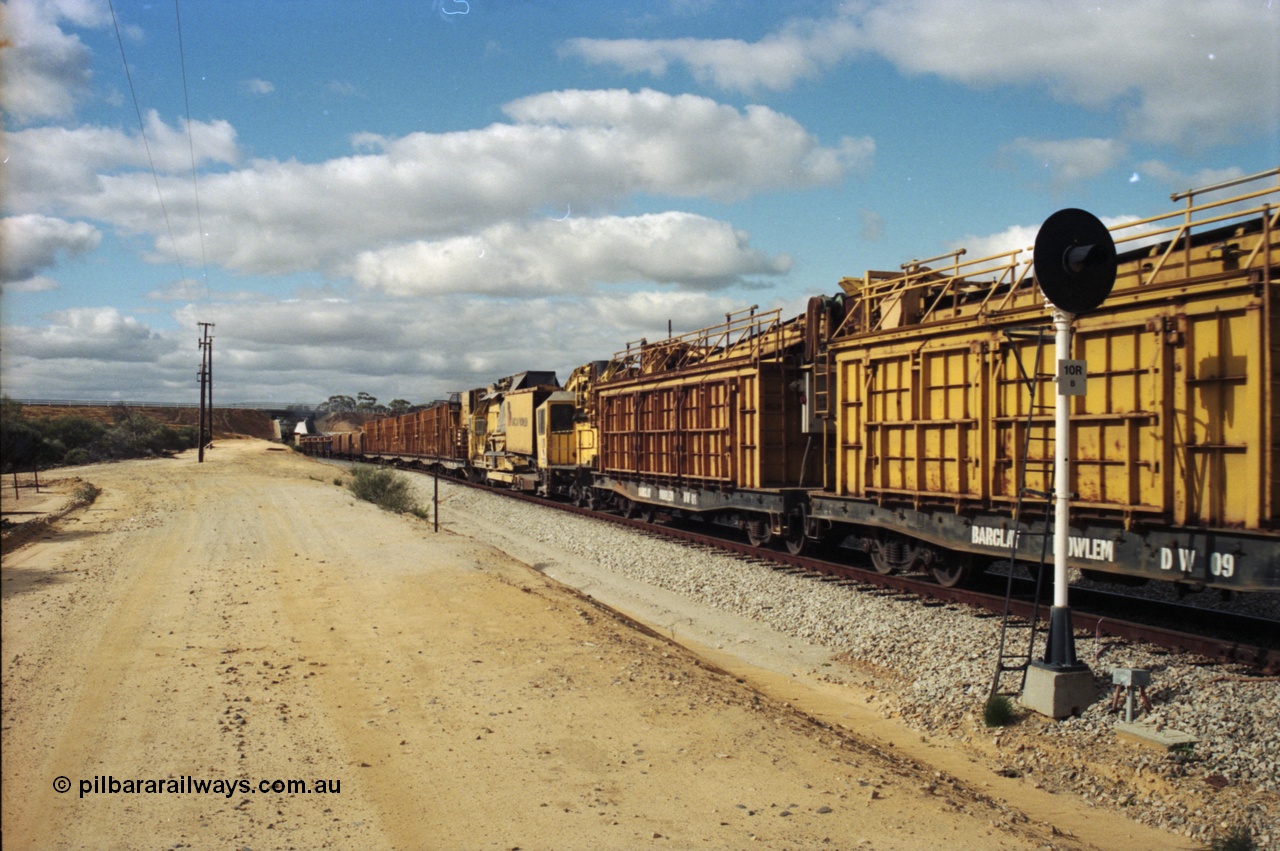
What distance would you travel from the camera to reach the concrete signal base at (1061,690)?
6914 millimetres

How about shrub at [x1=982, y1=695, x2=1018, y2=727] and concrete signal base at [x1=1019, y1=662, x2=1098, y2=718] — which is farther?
shrub at [x1=982, y1=695, x2=1018, y2=727]

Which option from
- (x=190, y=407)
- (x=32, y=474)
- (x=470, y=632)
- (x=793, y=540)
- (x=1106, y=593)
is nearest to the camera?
(x=470, y=632)

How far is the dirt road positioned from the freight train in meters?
3.45

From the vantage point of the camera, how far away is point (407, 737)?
6082 mm

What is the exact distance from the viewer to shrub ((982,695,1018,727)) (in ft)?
23.2

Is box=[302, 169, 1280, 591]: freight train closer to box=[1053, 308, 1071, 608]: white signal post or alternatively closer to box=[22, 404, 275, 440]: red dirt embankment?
box=[1053, 308, 1071, 608]: white signal post

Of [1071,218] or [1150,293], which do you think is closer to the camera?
[1071,218]

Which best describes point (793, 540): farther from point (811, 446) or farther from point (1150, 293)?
point (1150, 293)

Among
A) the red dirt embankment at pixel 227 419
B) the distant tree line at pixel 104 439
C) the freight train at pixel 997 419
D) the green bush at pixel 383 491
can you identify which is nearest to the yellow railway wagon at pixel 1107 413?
the freight train at pixel 997 419

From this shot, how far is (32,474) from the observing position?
31266mm

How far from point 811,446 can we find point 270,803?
1190 cm

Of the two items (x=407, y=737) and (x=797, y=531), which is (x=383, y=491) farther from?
(x=407, y=737)

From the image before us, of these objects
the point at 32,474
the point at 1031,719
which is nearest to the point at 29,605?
the point at 1031,719

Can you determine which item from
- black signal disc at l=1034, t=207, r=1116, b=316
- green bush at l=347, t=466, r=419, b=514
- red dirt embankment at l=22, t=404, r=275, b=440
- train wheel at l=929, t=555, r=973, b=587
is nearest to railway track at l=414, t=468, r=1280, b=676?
train wheel at l=929, t=555, r=973, b=587
